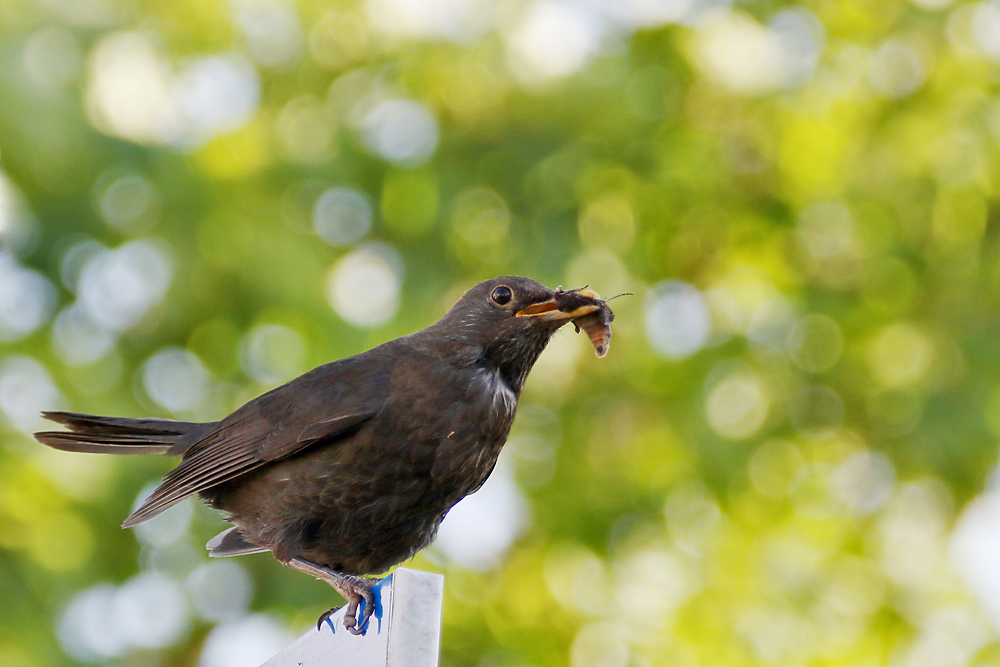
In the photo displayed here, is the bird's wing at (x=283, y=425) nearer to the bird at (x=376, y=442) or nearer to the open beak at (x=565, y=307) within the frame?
the bird at (x=376, y=442)

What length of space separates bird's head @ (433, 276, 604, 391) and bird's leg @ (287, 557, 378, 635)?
0.66 metres

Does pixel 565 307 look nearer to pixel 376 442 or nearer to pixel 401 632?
pixel 376 442

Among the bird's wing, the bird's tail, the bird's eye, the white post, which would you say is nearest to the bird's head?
the bird's eye

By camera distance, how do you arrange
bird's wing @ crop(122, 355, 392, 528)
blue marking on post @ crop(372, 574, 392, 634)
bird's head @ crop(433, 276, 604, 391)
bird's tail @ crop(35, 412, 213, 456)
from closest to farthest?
blue marking on post @ crop(372, 574, 392, 634) → bird's wing @ crop(122, 355, 392, 528) → bird's head @ crop(433, 276, 604, 391) → bird's tail @ crop(35, 412, 213, 456)

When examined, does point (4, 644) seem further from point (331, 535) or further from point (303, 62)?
point (303, 62)

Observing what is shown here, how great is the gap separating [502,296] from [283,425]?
0.69m

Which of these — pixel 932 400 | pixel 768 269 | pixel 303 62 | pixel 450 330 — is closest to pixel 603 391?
pixel 768 269

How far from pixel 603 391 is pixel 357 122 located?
7.04 feet

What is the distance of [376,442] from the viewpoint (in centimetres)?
246

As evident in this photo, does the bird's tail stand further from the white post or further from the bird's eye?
the white post

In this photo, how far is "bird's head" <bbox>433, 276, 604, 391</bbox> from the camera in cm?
267

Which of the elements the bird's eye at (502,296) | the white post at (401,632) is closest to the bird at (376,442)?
the bird's eye at (502,296)

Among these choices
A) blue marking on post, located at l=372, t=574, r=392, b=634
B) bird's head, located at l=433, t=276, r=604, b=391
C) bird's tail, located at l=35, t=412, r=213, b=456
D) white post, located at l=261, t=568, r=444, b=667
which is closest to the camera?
white post, located at l=261, t=568, r=444, b=667

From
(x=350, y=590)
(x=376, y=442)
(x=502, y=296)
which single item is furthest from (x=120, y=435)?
(x=502, y=296)
